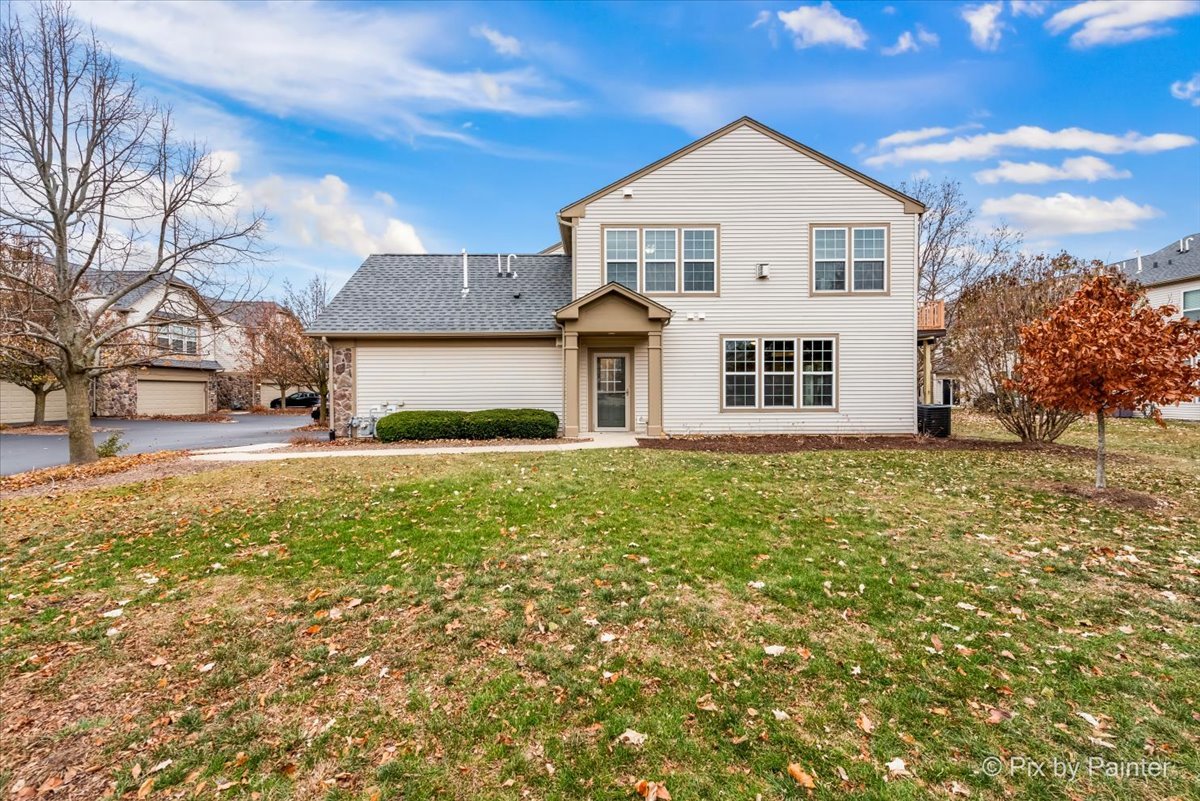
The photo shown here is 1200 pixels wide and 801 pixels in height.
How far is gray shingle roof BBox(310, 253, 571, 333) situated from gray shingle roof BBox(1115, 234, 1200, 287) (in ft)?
83.3

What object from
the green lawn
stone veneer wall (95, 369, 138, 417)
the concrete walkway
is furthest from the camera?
stone veneer wall (95, 369, 138, 417)

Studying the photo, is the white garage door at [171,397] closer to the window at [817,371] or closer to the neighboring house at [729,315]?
the neighboring house at [729,315]

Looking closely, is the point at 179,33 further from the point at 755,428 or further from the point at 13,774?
the point at 755,428

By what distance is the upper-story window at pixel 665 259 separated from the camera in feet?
45.5

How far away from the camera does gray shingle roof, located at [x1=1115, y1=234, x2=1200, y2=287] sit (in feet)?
74.3

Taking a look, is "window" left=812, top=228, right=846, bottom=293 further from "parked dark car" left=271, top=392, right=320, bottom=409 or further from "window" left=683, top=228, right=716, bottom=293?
"parked dark car" left=271, top=392, right=320, bottom=409

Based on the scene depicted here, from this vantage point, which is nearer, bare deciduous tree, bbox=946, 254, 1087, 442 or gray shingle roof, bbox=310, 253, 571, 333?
bare deciduous tree, bbox=946, 254, 1087, 442

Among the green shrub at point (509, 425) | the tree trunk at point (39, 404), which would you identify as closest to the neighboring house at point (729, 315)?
the green shrub at point (509, 425)

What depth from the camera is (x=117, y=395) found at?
2572 cm

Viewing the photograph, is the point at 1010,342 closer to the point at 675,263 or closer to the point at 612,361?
the point at 675,263

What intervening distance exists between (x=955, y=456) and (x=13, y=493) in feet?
55.3

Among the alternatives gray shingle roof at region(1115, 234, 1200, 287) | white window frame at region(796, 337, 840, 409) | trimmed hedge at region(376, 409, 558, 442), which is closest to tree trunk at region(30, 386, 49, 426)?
trimmed hedge at region(376, 409, 558, 442)

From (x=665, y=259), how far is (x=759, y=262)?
2580mm

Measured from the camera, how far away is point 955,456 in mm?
10258
